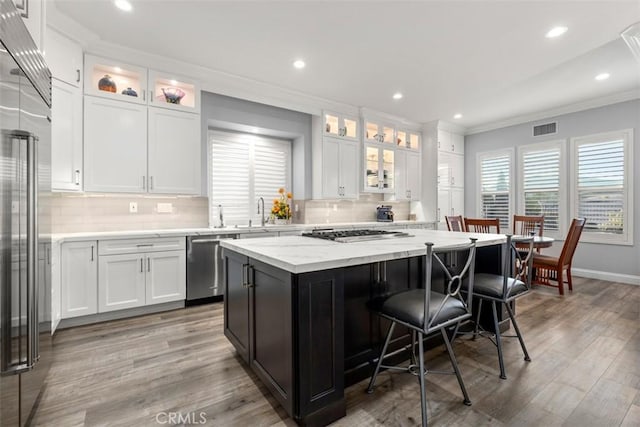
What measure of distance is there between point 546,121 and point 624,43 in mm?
2425

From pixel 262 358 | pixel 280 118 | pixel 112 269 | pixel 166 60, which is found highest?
pixel 166 60

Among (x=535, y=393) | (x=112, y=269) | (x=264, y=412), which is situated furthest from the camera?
(x=112, y=269)

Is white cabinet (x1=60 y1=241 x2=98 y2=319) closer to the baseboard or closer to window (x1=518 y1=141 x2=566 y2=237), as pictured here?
window (x1=518 y1=141 x2=566 y2=237)

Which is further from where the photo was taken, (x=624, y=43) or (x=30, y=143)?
(x=624, y=43)

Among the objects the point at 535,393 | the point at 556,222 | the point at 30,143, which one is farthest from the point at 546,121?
the point at 30,143

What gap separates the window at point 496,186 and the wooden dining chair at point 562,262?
5.58 ft

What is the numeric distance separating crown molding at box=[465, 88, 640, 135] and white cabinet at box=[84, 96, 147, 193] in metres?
6.35

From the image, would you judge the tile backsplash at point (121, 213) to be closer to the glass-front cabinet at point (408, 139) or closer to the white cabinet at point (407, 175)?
the white cabinet at point (407, 175)

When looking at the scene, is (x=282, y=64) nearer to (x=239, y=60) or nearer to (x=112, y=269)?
(x=239, y=60)

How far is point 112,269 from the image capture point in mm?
3072

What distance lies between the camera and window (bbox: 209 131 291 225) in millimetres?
4469

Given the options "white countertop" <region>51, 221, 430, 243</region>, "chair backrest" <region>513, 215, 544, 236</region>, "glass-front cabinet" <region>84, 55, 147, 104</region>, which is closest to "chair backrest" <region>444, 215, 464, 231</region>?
"chair backrest" <region>513, 215, 544, 236</region>

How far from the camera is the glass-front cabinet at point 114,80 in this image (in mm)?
3182

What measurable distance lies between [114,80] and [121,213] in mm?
1565
